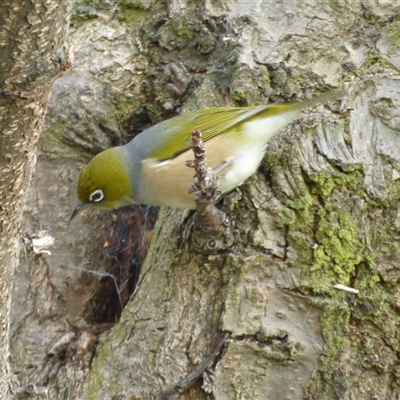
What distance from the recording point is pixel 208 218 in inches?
96.9

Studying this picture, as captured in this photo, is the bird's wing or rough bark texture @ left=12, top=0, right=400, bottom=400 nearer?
rough bark texture @ left=12, top=0, right=400, bottom=400

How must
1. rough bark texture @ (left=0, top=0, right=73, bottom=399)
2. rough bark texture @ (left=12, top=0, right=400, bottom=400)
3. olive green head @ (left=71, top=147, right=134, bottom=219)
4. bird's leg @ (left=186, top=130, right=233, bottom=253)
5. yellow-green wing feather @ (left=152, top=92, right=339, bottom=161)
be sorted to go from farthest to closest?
olive green head @ (left=71, top=147, right=134, bottom=219)
yellow-green wing feather @ (left=152, top=92, right=339, bottom=161)
rough bark texture @ (left=12, top=0, right=400, bottom=400)
bird's leg @ (left=186, top=130, right=233, bottom=253)
rough bark texture @ (left=0, top=0, right=73, bottom=399)

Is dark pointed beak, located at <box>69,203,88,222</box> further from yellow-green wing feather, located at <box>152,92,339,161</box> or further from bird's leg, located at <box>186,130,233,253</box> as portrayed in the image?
bird's leg, located at <box>186,130,233,253</box>

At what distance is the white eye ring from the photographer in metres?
3.13

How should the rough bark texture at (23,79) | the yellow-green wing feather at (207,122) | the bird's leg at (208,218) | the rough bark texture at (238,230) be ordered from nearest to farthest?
the rough bark texture at (23,79) → the bird's leg at (208,218) → the rough bark texture at (238,230) → the yellow-green wing feather at (207,122)

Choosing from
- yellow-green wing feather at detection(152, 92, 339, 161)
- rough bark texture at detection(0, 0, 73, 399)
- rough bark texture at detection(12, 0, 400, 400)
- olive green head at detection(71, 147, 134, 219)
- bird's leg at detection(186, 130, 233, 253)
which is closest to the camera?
rough bark texture at detection(0, 0, 73, 399)

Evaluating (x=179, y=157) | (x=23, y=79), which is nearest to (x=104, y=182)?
(x=179, y=157)

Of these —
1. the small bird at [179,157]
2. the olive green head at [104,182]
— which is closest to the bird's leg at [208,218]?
the small bird at [179,157]

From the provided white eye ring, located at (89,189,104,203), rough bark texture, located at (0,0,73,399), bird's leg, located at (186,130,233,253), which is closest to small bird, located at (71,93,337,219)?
white eye ring, located at (89,189,104,203)

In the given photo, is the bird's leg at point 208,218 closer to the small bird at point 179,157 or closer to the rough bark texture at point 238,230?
the rough bark texture at point 238,230

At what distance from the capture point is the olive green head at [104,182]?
3096 mm

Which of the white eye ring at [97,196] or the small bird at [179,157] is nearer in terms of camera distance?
the small bird at [179,157]

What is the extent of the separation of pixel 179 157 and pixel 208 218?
0.72 metres

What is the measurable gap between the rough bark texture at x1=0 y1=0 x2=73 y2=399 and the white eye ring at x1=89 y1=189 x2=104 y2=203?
117 cm
